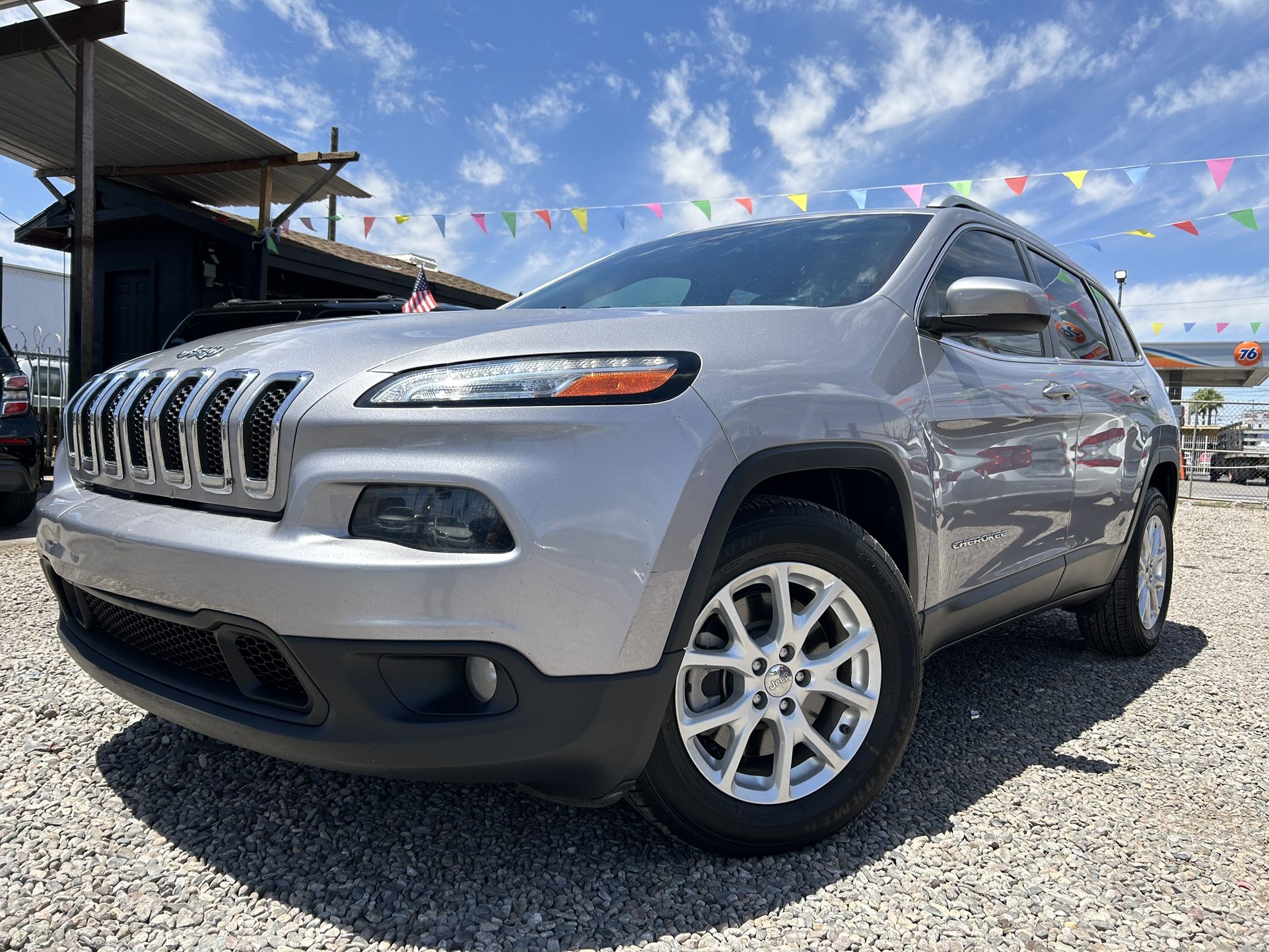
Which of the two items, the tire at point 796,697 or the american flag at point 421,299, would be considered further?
the american flag at point 421,299

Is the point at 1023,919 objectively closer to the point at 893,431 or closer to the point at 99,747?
the point at 893,431

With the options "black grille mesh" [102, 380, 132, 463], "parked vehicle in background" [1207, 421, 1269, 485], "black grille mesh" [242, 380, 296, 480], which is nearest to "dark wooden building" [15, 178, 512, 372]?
"black grille mesh" [102, 380, 132, 463]

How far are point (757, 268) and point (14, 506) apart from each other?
583 cm

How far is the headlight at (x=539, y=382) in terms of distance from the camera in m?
1.68

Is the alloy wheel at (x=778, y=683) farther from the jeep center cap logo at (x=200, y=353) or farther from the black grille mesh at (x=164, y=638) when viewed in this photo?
the jeep center cap logo at (x=200, y=353)

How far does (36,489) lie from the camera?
235 inches

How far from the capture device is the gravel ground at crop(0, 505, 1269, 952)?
1.73 metres

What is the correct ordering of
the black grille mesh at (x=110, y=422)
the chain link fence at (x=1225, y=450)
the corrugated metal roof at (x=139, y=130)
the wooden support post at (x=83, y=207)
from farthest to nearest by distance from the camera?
the chain link fence at (x=1225, y=450) → the corrugated metal roof at (x=139, y=130) → the wooden support post at (x=83, y=207) → the black grille mesh at (x=110, y=422)

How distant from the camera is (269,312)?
504 cm

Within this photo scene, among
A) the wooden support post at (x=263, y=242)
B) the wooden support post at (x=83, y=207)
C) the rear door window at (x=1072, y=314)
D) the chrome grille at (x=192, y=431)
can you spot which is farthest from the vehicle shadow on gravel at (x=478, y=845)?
the wooden support post at (x=263, y=242)

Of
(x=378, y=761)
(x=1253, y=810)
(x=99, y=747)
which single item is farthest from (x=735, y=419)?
(x=99, y=747)

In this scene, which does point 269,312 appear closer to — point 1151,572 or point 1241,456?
point 1151,572

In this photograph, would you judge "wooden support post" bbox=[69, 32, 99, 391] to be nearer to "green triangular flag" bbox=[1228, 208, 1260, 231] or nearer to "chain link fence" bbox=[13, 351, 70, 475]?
"chain link fence" bbox=[13, 351, 70, 475]

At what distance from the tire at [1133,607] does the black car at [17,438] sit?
20.5 feet
